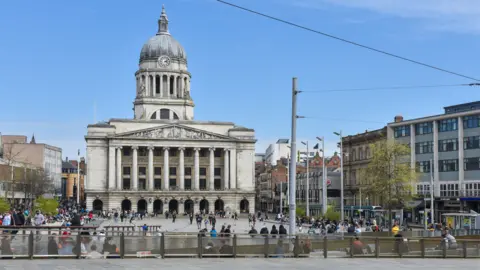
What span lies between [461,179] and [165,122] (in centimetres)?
7686

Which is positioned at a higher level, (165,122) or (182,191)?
(165,122)

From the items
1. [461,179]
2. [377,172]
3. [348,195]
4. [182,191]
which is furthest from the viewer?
[182,191]

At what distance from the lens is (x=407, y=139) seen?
95.8 meters

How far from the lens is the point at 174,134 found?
14962 cm

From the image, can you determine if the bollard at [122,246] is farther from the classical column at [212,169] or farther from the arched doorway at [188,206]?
the classical column at [212,169]

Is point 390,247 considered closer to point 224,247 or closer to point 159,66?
point 224,247

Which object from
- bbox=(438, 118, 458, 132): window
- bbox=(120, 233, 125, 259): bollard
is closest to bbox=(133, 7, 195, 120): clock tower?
bbox=(438, 118, 458, 132): window

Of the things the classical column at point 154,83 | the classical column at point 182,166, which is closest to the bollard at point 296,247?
the classical column at point 182,166

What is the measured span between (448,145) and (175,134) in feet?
235

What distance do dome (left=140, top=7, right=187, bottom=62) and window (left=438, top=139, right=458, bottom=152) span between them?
8504 centimetres

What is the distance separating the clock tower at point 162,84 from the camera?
161250 millimetres

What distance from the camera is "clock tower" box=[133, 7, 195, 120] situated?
529ft

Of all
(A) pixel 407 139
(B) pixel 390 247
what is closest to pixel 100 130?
(A) pixel 407 139

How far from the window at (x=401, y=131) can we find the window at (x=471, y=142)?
11.6m
